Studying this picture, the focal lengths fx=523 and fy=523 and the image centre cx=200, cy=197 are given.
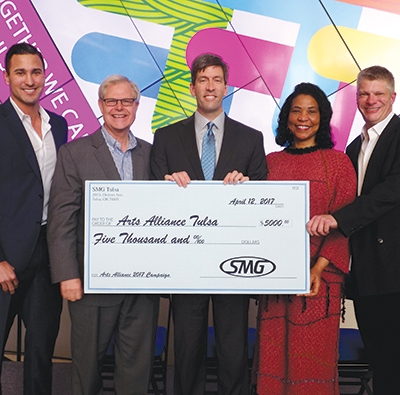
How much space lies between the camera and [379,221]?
249 cm

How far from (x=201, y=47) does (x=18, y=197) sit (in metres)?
2.05

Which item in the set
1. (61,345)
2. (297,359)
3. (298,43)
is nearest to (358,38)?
(298,43)

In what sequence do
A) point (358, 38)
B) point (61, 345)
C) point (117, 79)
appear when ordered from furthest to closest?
point (61, 345) < point (358, 38) < point (117, 79)

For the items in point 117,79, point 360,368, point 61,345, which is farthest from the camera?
point 61,345

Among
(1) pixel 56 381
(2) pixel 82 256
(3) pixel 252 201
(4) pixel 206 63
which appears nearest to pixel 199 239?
(3) pixel 252 201

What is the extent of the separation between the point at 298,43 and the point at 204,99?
5.85 ft

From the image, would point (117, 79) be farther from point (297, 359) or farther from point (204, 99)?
point (297, 359)

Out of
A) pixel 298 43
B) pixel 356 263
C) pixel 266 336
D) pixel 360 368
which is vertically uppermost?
pixel 298 43

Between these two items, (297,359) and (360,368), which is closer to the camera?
(297,359)

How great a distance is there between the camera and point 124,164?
2.46 meters

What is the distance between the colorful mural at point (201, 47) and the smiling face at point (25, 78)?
1397 mm

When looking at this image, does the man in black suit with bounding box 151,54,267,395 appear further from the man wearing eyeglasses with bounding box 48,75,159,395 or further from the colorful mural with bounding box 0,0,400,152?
the colorful mural with bounding box 0,0,400,152

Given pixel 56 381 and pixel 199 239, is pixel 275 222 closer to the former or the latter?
pixel 199 239

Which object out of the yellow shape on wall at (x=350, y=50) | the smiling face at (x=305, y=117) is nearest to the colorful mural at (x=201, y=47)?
the yellow shape on wall at (x=350, y=50)
